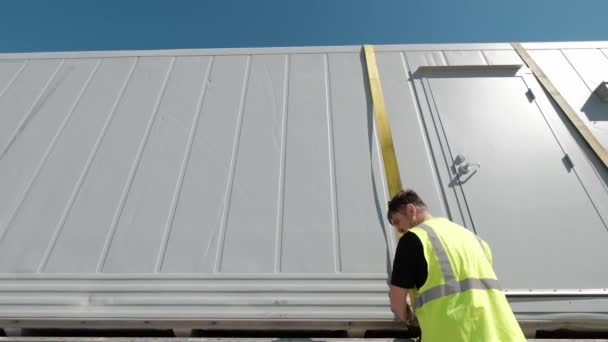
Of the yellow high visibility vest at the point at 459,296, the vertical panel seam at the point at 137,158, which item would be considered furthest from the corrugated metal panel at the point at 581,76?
the vertical panel seam at the point at 137,158

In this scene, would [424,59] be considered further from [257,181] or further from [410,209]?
[410,209]

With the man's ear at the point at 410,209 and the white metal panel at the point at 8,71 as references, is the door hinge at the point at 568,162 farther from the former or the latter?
the white metal panel at the point at 8,71

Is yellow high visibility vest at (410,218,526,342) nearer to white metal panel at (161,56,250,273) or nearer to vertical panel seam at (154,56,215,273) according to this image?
white metal panel at (161,56,250,273)

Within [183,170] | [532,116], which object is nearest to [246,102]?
[183,170]

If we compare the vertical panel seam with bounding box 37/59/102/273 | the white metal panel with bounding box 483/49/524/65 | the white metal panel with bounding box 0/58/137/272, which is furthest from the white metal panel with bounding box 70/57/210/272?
the white metal panel with bounding box 483/49/524/65

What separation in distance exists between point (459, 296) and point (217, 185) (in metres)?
1.87

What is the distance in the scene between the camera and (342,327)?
6.32 ft

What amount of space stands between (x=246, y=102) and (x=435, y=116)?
Result: 181cm

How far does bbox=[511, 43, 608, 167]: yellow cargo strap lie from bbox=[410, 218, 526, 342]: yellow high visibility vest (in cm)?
211

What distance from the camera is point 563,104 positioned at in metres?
3.18

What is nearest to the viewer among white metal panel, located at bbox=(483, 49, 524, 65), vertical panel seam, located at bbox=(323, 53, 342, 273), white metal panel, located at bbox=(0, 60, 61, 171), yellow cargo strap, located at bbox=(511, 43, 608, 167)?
vertical panel seam, located at bbox=(323, 53, 342, 273)

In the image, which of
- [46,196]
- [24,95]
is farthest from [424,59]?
[24,95]

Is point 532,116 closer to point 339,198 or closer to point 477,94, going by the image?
point 477,94

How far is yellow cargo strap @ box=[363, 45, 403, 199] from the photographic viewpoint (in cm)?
260
